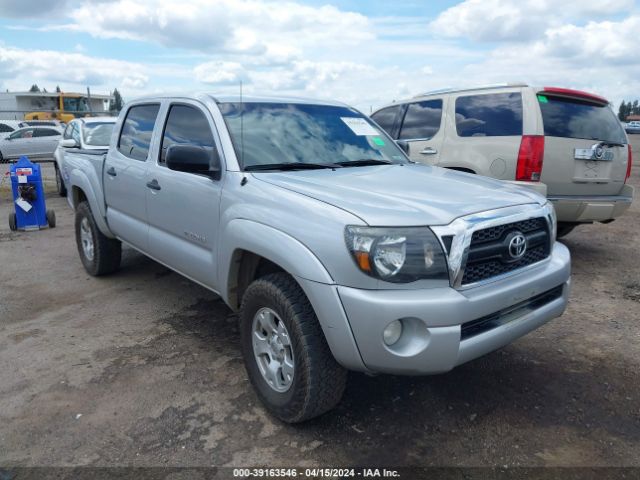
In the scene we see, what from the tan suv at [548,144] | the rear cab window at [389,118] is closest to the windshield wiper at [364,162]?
the tan suv at [548,144]

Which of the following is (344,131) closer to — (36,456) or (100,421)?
(100,421)

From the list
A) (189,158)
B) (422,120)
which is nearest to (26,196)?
(422,120)

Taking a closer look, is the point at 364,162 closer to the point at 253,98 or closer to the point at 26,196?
the point at 253,98

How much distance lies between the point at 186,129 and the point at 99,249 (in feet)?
7.34

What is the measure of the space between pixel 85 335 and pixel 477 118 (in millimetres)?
4605

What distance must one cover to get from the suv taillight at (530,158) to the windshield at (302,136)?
185cm

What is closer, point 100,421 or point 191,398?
point 100,421

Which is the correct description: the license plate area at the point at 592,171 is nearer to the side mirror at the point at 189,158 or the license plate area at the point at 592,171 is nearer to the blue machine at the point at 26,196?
the side mirror at the point at 189,158

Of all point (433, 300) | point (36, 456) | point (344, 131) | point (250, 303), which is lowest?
point (36, 456)

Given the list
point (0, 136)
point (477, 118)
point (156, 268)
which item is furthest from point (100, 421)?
point (0, 136)

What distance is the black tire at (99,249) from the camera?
214 inches

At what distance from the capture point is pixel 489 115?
5.84 metres

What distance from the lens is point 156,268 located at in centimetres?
612

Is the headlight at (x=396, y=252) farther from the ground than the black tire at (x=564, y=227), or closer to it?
farther from the ground
